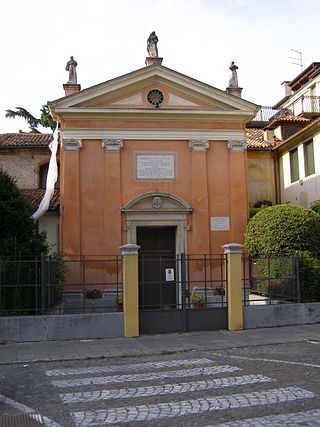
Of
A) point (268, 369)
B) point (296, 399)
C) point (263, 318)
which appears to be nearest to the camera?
point (296, 399)

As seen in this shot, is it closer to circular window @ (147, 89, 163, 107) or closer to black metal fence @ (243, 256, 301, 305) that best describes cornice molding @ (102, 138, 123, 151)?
circular window @ (147, 89, 163, 107)

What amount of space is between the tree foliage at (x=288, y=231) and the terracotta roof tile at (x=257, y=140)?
7.23 meters

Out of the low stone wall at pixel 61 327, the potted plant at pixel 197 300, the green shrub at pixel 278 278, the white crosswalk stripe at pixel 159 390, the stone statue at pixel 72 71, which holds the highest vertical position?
the stone statue at pixel 72 71

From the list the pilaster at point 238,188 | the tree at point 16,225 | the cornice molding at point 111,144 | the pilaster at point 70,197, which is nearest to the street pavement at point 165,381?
the tree at point 16,225

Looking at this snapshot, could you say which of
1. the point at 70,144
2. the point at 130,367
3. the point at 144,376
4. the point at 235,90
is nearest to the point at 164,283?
the point at 130,367

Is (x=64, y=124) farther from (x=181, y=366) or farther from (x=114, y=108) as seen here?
(x=181, y=366)

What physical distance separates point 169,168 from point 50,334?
8059mm

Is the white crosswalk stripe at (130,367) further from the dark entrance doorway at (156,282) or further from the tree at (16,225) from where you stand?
the tree at (16,225)

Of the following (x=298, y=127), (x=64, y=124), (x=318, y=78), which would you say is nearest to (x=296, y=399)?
(x=64, y=124)

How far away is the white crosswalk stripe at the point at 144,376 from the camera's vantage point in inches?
302

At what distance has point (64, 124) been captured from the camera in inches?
703

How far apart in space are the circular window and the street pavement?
921cm

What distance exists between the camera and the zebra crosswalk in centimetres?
585

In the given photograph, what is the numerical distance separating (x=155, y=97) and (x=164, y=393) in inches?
520
